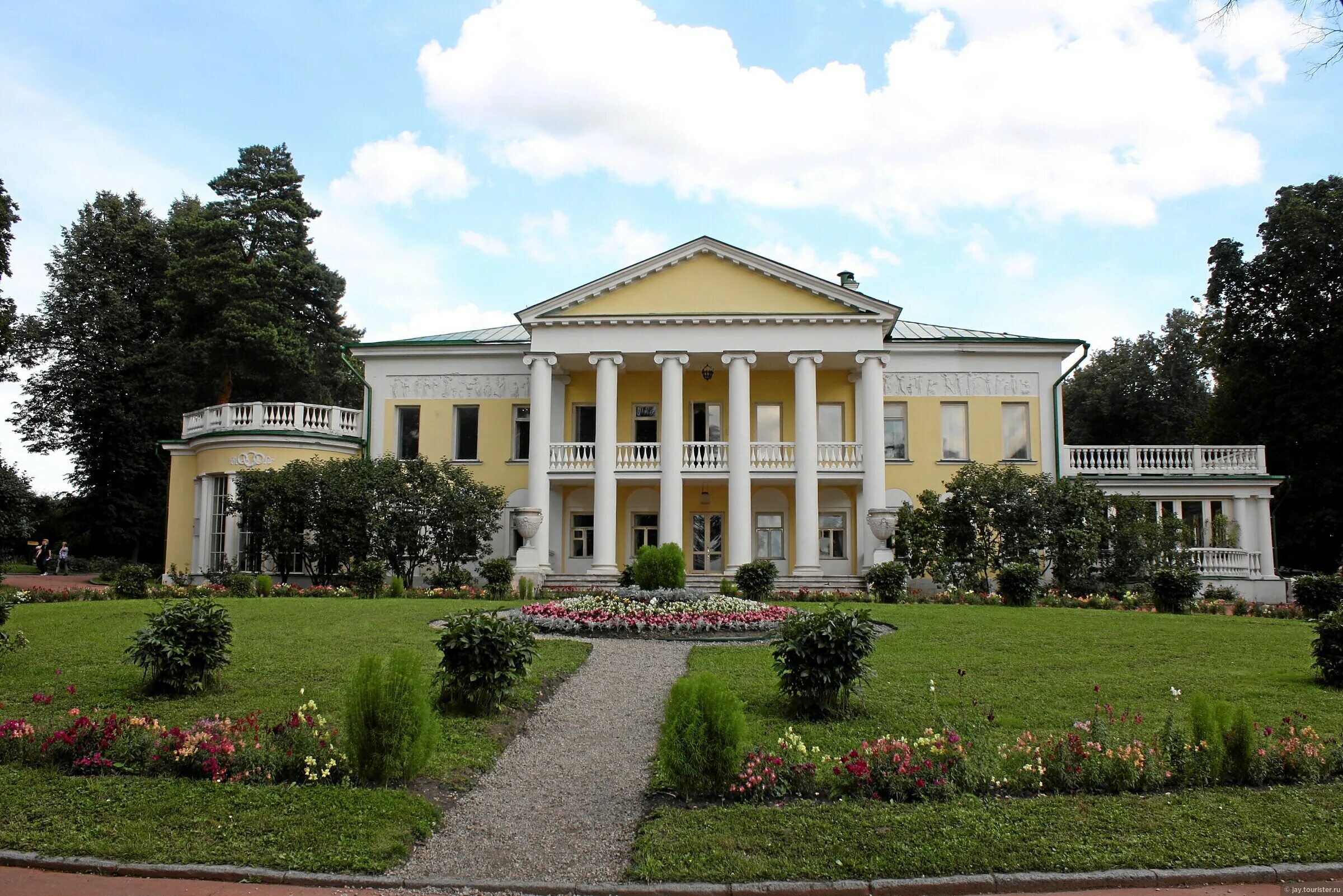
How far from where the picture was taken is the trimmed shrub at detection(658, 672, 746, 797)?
709 centimetres

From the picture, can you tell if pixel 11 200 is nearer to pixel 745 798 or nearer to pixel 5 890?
pixel 5 890

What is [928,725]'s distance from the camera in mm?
9008

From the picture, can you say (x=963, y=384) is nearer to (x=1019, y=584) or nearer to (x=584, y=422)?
(x=1019, y=584)

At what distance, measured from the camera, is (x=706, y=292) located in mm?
28891

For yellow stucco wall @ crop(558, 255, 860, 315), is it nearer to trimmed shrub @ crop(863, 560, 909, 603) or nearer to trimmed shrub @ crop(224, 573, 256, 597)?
trimmed shrub @ crop(863, 560, 909, 603)

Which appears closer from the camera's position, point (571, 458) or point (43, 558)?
point (571, 458)

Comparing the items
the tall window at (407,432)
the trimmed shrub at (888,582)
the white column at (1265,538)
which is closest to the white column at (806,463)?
the trimmed shrub at (888,582)

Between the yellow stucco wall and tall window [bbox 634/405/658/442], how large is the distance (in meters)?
4.34

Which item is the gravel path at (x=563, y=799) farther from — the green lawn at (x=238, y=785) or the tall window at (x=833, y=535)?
the tall window at (x=833, y=535)

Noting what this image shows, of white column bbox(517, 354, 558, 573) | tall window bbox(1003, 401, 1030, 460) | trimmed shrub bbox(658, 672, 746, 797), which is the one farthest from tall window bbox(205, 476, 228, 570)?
trimmed shrub bbox(658, 672, 746, 797)

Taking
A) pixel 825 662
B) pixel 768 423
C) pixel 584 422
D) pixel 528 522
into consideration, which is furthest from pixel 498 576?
pixel 825 662

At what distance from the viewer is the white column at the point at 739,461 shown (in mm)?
27797

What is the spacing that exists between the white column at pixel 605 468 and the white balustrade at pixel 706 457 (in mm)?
2320

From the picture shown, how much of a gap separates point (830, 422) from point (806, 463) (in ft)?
12.7
